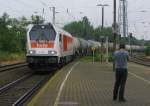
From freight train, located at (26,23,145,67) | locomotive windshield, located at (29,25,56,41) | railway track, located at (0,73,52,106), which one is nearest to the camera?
railway track, located at (0,73,52,106)

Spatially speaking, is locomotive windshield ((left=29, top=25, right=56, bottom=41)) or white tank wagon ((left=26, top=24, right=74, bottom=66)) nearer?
white tank wagon ((left=26, top=24, right=74, bottom=66))

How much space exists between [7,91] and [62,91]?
397cm

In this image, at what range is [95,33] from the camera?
158625 millimetres

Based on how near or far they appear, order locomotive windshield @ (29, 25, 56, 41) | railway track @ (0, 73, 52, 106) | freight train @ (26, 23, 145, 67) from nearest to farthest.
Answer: railway track @ (0, 73, 52, 106) < freight train @ (26, 23, 145, 67) < locomotive windshield @ (29, 25, 56, 41)

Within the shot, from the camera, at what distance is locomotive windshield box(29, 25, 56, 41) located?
34250 millimetres

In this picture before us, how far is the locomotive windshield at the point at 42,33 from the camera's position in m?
34.2

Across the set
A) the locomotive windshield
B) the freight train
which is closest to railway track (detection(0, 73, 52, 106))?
the freight train

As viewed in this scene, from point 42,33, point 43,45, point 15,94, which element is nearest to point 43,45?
point 43,45

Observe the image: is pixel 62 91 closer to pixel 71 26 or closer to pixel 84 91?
pixel 84 91

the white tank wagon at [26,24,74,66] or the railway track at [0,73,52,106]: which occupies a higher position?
the white tank wagon at [26,24,74,66]

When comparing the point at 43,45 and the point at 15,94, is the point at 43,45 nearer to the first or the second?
the point at 43,45

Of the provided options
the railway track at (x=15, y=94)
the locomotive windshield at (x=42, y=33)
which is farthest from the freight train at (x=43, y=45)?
the railway track at (x=15, y=94)

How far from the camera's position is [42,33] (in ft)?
113

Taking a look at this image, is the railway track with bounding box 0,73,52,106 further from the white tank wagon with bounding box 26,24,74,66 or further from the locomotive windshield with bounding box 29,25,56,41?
the locomotive windshield with bounding box 29,25,56,41
